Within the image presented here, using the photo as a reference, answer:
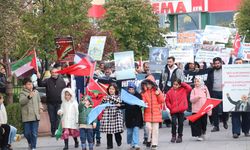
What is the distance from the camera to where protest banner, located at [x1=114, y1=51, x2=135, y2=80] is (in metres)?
16.1

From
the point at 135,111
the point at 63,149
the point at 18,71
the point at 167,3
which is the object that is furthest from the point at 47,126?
the point at 167,3

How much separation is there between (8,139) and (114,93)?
233 cm

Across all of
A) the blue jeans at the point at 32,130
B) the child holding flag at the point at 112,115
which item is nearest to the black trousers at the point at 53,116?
the blue jeans at the point at 32,130

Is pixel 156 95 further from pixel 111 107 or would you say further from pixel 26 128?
pixel 26 128

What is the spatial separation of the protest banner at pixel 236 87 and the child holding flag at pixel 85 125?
3.15 m

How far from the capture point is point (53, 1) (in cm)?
1953

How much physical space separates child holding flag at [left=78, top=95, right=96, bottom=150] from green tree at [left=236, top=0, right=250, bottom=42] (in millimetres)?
32552

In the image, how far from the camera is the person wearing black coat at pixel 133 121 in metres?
14.1

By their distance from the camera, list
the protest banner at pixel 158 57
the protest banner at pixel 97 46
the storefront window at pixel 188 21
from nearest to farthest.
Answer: the protest banner at pixel 97 46 → the protest banner at pixel 158 57 → the storefront window at pixel 188 21

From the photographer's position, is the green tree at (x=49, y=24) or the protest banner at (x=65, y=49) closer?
the protest banner at (x=65, y=49)

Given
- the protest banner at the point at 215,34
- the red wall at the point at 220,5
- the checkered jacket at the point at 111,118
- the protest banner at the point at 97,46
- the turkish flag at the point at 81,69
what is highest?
the red wall at the point at 220,5

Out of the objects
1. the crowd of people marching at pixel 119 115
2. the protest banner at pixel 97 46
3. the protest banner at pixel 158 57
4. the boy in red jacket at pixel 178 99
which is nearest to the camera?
the crowd of people marching at pixel 119 115

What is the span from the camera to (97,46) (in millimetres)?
18797

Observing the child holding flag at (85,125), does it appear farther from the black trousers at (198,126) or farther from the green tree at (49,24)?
the green tree at (49,24)
